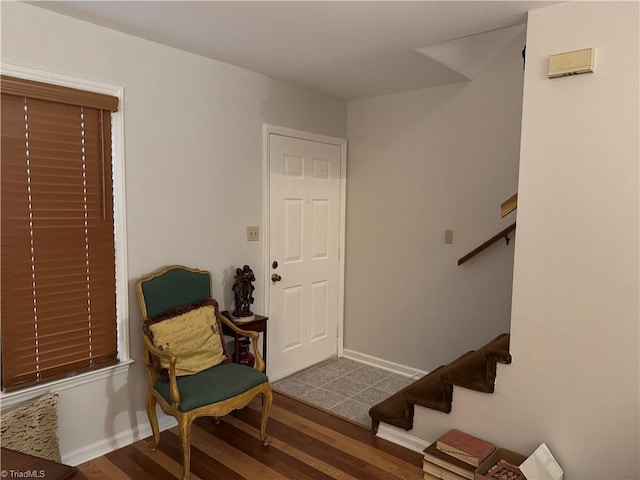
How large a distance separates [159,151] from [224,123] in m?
0.55

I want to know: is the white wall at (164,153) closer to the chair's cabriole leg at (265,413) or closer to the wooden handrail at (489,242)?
the chair's cabriole leg at (265,413)

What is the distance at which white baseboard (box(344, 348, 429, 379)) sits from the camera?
150 inches

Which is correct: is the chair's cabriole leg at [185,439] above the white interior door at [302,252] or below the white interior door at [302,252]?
below

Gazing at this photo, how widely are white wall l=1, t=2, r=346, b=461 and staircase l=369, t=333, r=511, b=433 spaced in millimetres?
1287

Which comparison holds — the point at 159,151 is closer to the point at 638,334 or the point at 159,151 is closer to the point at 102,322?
the point at 102,322

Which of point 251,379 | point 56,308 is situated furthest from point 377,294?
point 56,308

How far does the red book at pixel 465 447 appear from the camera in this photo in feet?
7.45

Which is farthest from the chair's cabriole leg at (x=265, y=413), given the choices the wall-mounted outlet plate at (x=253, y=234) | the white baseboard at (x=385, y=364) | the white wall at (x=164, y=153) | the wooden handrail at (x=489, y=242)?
the wooden handrail at (x=489, y=242)

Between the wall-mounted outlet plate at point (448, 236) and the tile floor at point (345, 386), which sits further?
the wall-mounted outlet plate at point (448, 236)

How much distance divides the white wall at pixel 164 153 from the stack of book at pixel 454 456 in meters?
1.67

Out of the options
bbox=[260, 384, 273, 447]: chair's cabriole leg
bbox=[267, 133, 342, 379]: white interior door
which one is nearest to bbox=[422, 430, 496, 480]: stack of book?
bbox=[260, 384, 273, 447]: chair's cabriole leg

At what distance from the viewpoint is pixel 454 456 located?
7.66ft

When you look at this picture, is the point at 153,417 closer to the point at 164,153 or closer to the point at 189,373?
the point at 189,373

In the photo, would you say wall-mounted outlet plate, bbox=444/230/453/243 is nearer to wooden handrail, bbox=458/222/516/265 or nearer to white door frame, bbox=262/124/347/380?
wooden handrail, bbox=458/222/516/265
